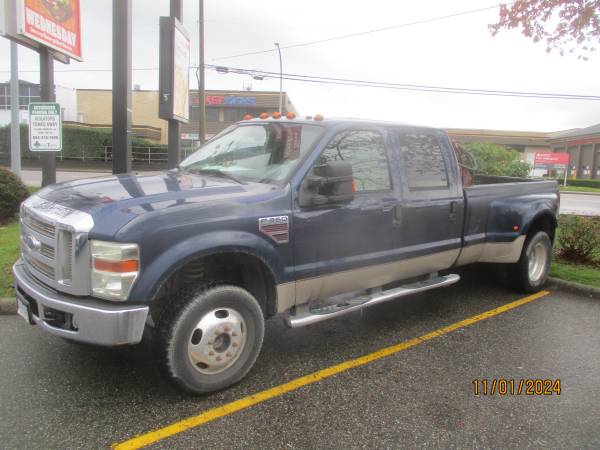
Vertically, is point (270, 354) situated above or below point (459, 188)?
below

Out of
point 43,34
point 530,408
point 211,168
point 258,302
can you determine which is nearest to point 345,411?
point 258,302

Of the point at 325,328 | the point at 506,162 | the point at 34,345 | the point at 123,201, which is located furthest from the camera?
the point at 506,162

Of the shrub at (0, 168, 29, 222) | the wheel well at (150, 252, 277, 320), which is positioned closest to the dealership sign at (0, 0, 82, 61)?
the shrub at (0, 168, 29, 222)

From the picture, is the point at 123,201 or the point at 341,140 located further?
the point at 341,140

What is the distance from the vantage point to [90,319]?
2781 millimetres

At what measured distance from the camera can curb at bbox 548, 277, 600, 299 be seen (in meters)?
5.80

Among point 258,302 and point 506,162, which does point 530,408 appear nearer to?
point 258,302

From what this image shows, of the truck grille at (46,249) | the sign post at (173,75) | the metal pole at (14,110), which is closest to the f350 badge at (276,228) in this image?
the truck grille at (46,249)

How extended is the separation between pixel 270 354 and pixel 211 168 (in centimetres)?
164

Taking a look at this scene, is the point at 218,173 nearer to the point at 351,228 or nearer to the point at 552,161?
the point at 351,228

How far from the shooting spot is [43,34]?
7652 mm

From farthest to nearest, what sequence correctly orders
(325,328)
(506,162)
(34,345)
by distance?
(506,162)
(325,328)
(34,345)
